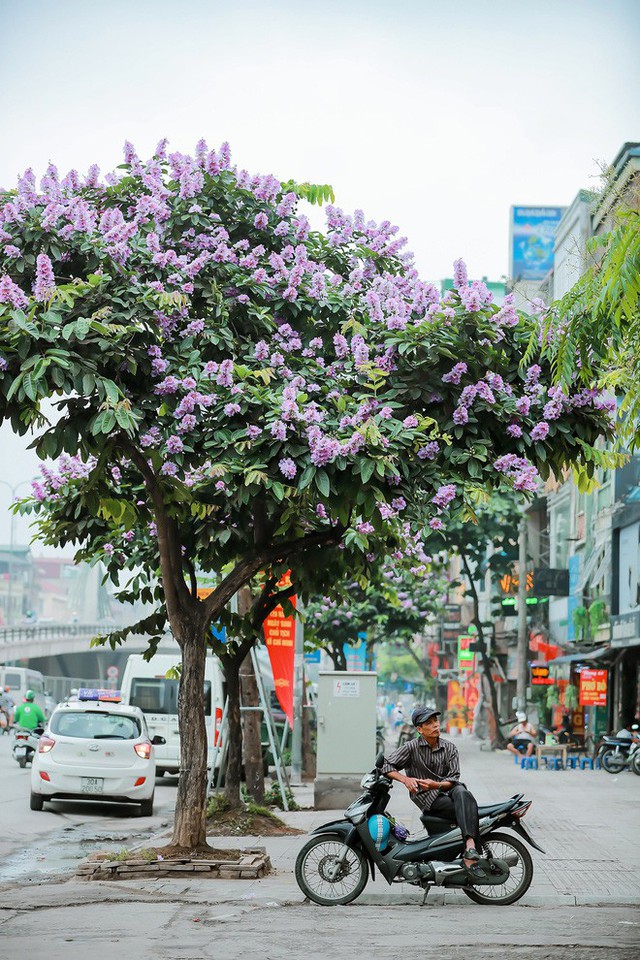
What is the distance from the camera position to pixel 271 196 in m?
13.4

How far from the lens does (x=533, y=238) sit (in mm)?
65062

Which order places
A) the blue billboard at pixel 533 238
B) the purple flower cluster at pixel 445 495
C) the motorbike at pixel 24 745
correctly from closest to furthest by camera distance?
1. the purple flower cluster at pixel 445 495
2. the motorbike at pixel 24 745
3. the blue billboard at pixel 533 238

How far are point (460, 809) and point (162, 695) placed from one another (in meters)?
19.3

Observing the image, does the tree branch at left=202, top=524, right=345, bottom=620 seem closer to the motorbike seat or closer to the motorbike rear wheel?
the motorbike seat

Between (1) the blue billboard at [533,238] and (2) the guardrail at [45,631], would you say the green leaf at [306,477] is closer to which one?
(1) the blue billboard at [533,238]

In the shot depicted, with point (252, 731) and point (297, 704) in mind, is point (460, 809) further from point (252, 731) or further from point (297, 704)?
point (297, 704)

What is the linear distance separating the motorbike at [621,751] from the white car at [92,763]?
1490cm

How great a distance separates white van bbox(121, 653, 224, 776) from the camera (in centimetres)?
2834

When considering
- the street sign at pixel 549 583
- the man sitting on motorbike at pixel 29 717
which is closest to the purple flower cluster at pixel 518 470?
the man sitting on motorbike at pixel 29 717

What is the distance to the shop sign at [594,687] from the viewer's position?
37.2 metres

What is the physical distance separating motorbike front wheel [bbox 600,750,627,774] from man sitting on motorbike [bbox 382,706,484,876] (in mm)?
22794

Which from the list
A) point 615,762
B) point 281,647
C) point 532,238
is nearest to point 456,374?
point 281,647

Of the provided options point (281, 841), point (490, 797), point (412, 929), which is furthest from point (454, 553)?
point (412, 929)

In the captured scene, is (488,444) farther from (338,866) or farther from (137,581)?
(137,581)
